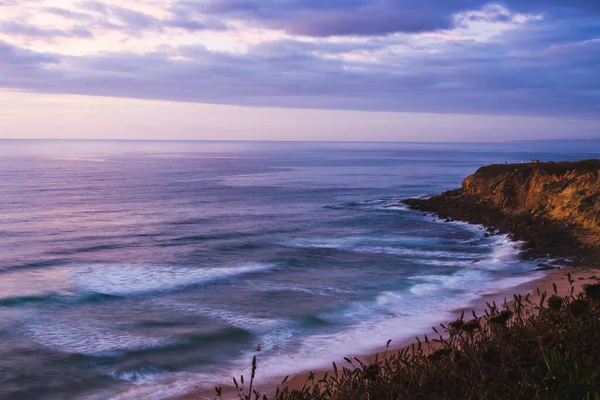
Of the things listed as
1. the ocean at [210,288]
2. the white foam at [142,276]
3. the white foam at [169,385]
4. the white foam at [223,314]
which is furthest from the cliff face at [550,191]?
the white foam at [169,385]

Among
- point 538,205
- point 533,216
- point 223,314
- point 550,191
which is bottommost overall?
point 223,314

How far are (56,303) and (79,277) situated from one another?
14.2 feet

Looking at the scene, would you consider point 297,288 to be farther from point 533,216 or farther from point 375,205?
point 375,205

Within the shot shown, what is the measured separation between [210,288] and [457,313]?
10.2 metres

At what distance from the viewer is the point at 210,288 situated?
928 inches

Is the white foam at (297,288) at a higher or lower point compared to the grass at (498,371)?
lower

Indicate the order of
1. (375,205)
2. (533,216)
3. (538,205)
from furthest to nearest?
(375,205) < (538,205) < (533,216)

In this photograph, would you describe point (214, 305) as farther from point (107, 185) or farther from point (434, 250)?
point (107, 185)

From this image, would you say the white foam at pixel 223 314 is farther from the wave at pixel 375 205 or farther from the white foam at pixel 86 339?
the wave at pixel 375 205

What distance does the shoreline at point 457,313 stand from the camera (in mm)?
13367

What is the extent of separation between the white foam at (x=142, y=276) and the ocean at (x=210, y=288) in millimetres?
92

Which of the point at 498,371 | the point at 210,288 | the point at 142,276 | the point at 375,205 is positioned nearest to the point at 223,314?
the point at 210,288

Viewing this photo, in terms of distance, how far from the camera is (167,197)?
5900 centimetres

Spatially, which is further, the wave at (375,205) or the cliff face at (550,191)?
the wave at (375,205)
